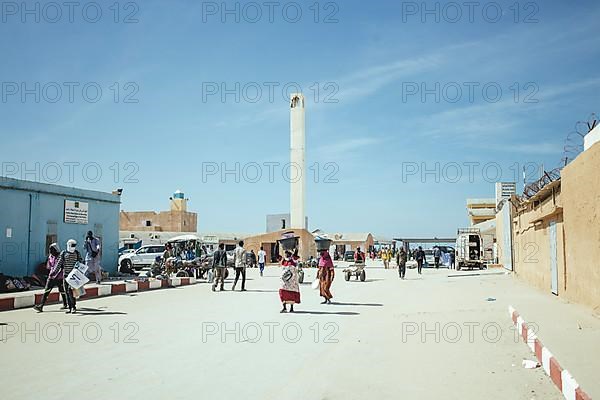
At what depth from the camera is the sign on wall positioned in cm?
2472

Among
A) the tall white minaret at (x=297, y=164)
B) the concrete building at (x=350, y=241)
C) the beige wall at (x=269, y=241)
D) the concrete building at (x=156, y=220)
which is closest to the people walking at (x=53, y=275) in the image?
the beige wall at (x=269, y=241)

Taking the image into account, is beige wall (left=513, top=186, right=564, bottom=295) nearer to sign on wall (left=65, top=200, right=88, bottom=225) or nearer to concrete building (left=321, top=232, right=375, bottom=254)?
sign on wall (left=65, top=200, right=88, bottom=225)

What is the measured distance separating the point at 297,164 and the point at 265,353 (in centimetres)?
4970

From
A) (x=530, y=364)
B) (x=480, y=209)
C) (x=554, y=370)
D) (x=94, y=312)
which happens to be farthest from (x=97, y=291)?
(x=480, y=209)

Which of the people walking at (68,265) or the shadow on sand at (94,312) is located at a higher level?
the people walking at (68,265)

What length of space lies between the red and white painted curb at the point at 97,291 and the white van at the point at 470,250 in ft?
71.0

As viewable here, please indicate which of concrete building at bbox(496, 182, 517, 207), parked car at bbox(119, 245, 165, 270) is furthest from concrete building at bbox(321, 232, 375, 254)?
parked car at bbox(119, 245, 165, 270)

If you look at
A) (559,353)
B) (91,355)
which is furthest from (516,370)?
(91,355)

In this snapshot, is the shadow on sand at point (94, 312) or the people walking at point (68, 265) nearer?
the people walking at point (68, 265)

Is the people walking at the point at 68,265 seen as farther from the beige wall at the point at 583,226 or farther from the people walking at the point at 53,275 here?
the beige wall at the point at 583,226

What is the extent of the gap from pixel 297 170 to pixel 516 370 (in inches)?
2022

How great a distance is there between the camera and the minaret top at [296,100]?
5866cm

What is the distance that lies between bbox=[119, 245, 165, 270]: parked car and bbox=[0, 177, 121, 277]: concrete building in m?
6.24

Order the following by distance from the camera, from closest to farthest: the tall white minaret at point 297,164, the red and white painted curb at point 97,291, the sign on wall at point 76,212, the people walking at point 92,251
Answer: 1. the red and white painted curb at point 97,291
2. the people walking at point 92,251
3. the sign on wall at point 76,212
4. the tall white minaret at point 297,164
